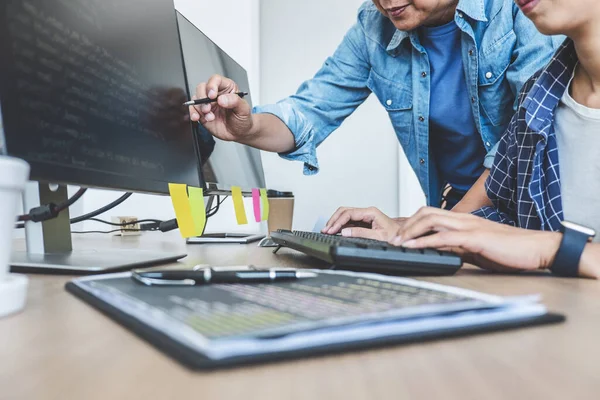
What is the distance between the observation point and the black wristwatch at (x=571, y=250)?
58 cm

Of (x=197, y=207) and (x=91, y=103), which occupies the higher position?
(x=91, y=103)

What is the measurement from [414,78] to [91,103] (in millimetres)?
967

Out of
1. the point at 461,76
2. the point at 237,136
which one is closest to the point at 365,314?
the point at 237,136

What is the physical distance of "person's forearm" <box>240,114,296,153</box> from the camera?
125 cm

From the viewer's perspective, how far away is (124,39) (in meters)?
0.74

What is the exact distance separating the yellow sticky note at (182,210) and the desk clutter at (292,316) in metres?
0.41

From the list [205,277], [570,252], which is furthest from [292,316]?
[570,252]

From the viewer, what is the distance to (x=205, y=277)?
401mm

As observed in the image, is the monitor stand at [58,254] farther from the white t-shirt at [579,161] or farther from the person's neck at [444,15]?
the person's neck at [444,15]

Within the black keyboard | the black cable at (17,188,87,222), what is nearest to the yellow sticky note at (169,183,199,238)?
the black cable at (17,188,87,222)

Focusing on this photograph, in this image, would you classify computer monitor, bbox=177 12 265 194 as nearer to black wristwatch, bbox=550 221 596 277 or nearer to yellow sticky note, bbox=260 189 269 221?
yellow sticky note, bbox=260 189 269 221

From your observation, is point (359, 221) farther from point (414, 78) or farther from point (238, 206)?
point (414, 78)

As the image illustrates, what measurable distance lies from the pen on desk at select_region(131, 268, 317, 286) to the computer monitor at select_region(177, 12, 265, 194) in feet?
2.14

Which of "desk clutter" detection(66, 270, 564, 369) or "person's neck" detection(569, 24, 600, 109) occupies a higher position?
"person's neck" detection(569, 24, 600, 109)
